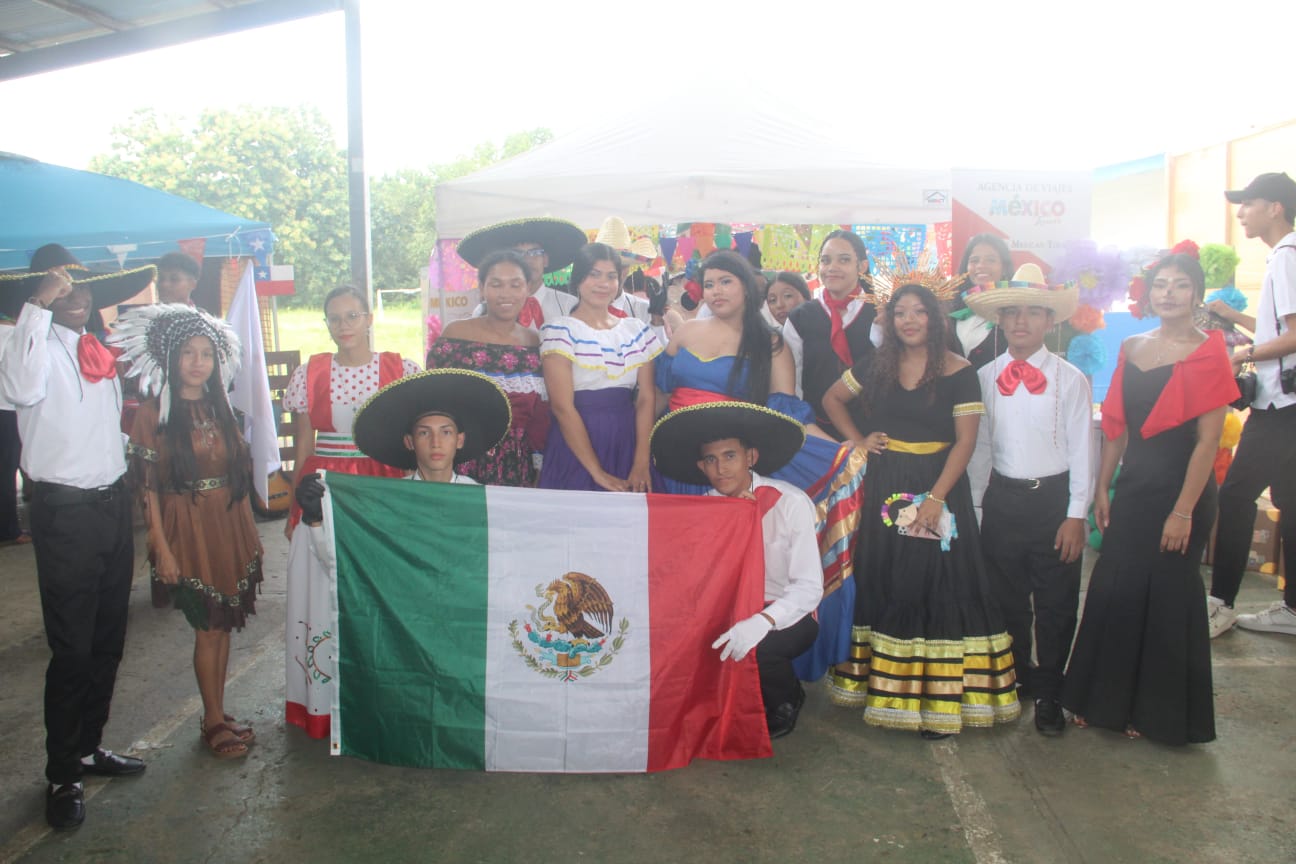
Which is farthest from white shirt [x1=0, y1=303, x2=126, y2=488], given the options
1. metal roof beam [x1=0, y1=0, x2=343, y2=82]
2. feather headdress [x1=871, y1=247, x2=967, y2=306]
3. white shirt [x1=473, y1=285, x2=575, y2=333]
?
metal roof beam [x1=0, y1=0, x2=343, y2=82]

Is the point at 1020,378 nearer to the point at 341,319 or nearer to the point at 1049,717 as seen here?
the point at 1049,717

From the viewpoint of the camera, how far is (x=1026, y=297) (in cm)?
358

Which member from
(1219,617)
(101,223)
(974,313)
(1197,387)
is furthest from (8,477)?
(1219,617)

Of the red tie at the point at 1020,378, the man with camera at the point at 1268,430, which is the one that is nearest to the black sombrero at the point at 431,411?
the red tie at the point at 1020,378

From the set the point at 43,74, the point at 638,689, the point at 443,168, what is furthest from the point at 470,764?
the point at 443,168

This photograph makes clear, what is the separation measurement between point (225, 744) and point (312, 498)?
0.99 meters

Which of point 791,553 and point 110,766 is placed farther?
point 791,553

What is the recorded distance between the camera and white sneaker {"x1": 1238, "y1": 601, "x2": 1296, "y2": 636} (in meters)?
4.61

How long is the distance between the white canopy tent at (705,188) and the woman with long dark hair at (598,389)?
2.45 metres

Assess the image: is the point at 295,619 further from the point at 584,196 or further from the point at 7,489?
the point at 7,489

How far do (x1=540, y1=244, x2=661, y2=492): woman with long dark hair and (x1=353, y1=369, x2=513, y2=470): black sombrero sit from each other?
0.35 meters

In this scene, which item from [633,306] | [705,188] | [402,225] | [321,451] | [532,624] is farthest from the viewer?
[402,225]

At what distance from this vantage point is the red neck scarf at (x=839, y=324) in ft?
14.4

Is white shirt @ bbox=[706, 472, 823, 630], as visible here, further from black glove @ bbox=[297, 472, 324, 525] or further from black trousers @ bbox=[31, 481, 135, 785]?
black trousers @ bbox=[31, 481, 135, 785]
